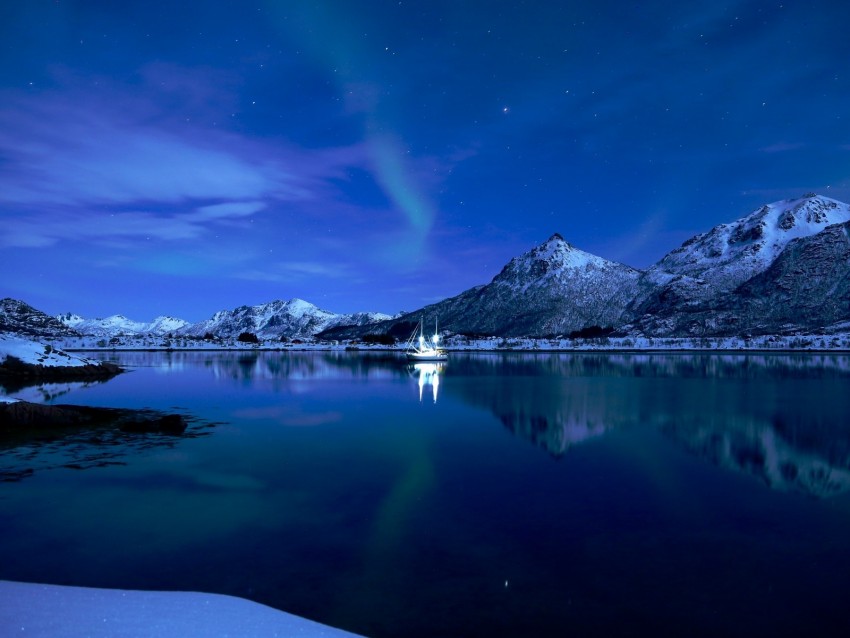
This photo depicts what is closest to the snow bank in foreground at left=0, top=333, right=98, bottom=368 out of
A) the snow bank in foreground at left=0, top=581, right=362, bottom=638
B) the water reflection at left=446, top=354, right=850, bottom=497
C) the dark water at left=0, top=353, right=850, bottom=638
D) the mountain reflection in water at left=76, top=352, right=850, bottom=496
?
the mountain reflection in water at left=76, top=352, right=850, bottom=496

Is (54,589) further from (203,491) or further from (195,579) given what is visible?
(203,491)

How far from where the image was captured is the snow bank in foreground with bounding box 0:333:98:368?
7011 cm

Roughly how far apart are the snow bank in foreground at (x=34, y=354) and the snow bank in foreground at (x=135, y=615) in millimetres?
72499

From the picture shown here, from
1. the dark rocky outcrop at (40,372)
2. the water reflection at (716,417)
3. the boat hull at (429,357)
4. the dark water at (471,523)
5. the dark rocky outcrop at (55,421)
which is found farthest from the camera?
the boat hull at (429,357)

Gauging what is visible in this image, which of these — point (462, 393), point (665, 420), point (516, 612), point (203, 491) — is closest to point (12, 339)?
point (462, 393)

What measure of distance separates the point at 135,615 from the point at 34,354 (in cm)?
7652

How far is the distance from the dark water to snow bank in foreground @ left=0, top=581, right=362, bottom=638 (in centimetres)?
125

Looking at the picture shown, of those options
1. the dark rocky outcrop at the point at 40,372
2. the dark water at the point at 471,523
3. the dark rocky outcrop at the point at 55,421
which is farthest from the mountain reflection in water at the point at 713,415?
the dark rocky outcrop at the point at 40,372

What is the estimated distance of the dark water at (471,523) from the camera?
10.7 meters

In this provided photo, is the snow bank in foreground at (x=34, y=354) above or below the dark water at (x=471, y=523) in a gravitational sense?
above

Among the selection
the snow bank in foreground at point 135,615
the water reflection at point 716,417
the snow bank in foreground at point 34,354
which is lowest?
the water reflection at point 716,417

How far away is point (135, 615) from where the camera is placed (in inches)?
342

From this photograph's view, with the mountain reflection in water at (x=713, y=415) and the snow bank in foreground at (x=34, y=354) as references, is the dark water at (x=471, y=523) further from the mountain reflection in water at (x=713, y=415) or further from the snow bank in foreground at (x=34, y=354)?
the snow bank in foreground at (x=34, y=354)

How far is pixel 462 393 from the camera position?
180 ft
